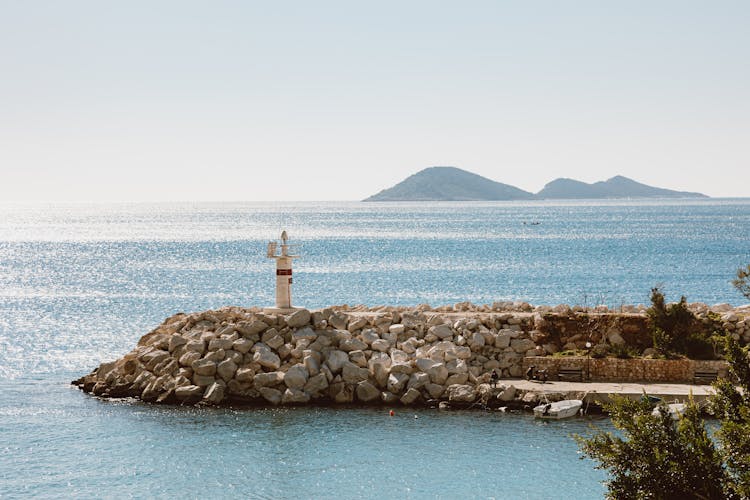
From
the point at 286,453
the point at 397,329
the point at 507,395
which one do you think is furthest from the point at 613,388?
the point at 286,453

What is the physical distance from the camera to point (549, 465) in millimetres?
22047

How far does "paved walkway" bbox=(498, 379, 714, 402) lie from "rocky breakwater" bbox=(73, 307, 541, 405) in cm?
94

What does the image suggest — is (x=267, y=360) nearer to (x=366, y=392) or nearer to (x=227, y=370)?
(x=227, y=370)

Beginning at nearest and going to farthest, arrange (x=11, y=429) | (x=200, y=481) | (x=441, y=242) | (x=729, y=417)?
(x=729, y=417) < (x=200, y=481) < (x=11, y=429) < (x=441, y=242)

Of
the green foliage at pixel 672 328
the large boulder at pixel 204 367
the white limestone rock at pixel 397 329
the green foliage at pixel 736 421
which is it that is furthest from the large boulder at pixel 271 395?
the green foliage at pixel 736 421

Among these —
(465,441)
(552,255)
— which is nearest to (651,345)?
(465,441)

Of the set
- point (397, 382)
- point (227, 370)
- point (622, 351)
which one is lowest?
point (397, 382)

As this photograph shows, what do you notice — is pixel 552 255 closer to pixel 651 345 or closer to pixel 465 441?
pixel 651 345

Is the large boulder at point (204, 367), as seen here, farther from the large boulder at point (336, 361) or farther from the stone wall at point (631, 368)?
the stone wall at point (631, 368)

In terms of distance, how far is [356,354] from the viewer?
1109 inches

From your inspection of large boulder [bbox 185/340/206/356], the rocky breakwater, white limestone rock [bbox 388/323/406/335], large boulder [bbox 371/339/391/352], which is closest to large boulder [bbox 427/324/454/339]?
the rocky breakwater

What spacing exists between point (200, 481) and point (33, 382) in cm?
1312

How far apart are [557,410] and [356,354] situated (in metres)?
6.40

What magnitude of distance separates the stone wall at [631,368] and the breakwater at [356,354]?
16.3 inches
